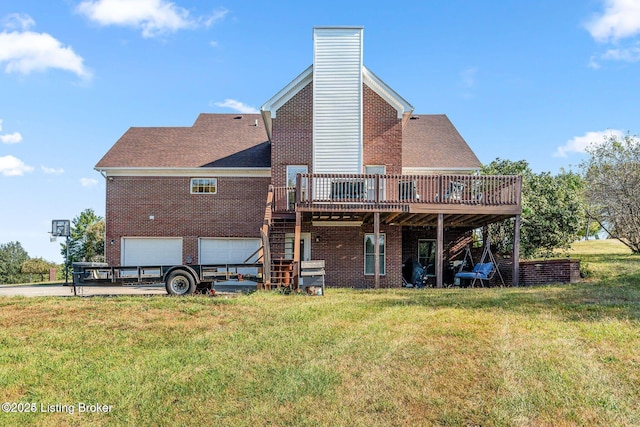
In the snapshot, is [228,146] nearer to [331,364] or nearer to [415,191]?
[415,191]

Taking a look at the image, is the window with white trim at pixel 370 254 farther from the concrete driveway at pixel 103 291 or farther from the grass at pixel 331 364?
the grass at pixel 331 364

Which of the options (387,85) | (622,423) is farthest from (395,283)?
(622,423)

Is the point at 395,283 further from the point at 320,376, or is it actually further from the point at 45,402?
the point at 45,402

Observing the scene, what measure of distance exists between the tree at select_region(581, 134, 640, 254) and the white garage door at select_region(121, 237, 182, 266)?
20.7 m

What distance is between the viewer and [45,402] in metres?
6.55

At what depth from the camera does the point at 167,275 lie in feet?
48.3

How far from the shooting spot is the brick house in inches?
672

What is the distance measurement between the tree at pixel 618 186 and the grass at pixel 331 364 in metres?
16.5

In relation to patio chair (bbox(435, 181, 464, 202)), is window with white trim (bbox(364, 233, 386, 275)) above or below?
below

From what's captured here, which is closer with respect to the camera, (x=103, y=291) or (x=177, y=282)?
(x=177, y=282)

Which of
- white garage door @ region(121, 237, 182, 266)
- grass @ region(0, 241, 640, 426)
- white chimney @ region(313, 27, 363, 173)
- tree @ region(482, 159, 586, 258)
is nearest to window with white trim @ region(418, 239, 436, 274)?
tree @ region(482, 159, 586, 258)

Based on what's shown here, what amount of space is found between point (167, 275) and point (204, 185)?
27.1ft

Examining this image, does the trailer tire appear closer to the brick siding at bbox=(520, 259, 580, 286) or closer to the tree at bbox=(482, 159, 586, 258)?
the brick siding at bbox=(520, 259, 580, 286)

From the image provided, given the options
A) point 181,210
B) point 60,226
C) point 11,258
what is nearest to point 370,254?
point 181,210
